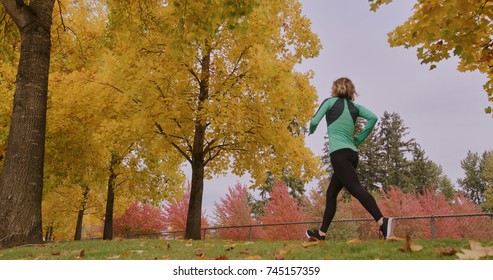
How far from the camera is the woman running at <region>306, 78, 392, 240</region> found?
453 centimetres

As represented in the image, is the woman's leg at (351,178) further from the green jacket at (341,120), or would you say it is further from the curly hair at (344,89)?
the curly hair at (344,89)

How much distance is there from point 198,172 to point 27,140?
4.80 m

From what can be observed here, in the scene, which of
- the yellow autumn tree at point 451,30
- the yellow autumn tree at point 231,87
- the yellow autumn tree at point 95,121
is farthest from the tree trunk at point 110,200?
the yellow autumn tree at point 451,30

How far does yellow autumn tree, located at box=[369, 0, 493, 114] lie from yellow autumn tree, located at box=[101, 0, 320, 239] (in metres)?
2.76

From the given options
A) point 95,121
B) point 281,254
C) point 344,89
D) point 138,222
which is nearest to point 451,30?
point 344,89

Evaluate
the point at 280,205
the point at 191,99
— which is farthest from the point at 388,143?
the point at 191,99

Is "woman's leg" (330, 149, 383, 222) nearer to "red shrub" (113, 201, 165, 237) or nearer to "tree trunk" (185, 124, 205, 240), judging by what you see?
"tree trunk" (185, 124, 205, 240)

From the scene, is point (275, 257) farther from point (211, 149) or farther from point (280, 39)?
point (280, 39)

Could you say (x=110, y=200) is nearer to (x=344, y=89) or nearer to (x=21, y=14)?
(x=21, y=14)

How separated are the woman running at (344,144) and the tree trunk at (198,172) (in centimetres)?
581

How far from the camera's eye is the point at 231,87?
31.9 ft

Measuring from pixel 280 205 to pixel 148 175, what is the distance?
267 inches

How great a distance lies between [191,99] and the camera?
10367 mm

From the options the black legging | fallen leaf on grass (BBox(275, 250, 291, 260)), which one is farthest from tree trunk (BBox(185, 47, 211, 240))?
fallen leaf on grass (BBox(275, 250, 291, 260))
